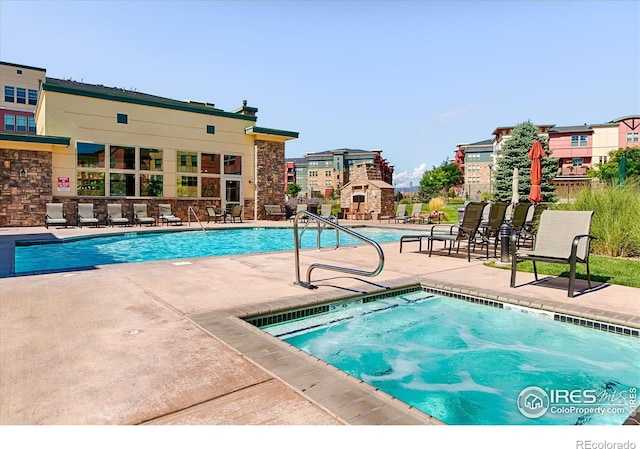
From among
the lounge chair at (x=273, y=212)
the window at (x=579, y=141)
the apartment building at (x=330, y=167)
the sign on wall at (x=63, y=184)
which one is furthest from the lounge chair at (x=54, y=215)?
the apartment building at (x=330, y=167)

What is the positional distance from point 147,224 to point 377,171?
13.5 m

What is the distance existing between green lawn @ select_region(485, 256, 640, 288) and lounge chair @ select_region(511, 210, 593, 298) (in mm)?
677

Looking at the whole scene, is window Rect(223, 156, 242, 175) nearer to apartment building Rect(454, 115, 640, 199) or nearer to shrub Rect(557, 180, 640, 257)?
shrub Rect(557, 180, 640, 257)

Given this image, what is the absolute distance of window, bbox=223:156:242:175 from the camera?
19.9 meters

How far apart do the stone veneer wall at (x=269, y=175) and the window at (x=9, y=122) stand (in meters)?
38.3

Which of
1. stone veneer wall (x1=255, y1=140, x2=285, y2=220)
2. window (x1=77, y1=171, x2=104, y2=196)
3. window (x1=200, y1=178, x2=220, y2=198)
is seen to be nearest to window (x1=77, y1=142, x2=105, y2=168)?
window (x1=77, y1=171, x2=104, y2=196)

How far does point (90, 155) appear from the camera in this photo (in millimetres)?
16109

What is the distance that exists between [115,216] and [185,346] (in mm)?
14646

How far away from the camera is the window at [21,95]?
45.7 m

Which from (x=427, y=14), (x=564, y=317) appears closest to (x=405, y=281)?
(x=564, y=317)

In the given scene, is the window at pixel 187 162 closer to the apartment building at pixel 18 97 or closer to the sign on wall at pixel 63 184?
the sign on wall at pixel 63 184

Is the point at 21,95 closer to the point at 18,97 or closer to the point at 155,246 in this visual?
the point at 18,97

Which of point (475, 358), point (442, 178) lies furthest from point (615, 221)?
point (442, 178)
